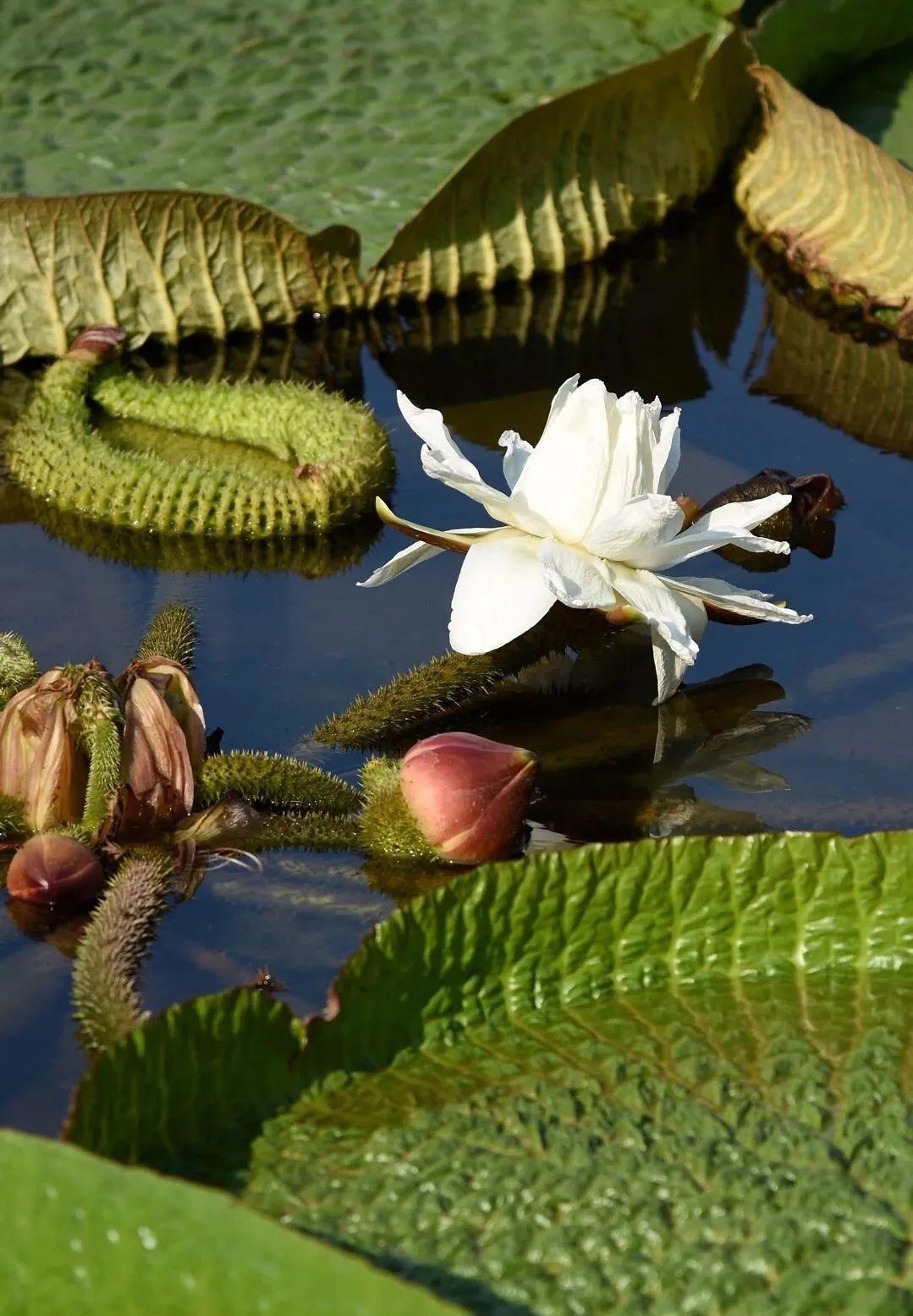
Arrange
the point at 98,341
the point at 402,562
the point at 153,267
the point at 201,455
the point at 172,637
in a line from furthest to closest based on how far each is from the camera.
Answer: the point at 153,267 → the point at 98,341 → the point at 201,455 → the point at 172,637 → the point at 402,562

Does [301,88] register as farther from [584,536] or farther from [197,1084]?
[197,1084]

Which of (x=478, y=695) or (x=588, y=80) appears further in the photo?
(x=588, y=80)

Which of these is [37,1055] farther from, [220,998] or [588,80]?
[588,80]

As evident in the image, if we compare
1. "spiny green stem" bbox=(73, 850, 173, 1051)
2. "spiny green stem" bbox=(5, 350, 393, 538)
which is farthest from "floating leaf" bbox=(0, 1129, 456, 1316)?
"spiny green stem" bbox=(5, 350, 393, 538)

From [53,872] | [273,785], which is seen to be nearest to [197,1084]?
[53,872]

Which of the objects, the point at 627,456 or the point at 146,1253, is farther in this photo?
the point at 627,456

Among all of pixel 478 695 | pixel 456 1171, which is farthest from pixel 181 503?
pixel 456 1171
